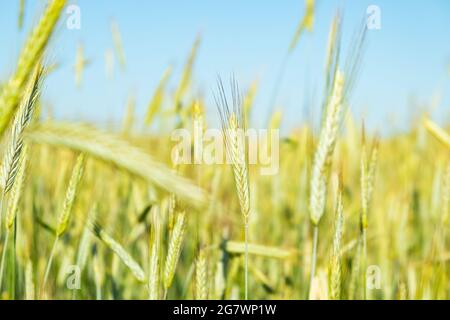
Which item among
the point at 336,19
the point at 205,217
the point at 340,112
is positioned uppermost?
the point at 336,19

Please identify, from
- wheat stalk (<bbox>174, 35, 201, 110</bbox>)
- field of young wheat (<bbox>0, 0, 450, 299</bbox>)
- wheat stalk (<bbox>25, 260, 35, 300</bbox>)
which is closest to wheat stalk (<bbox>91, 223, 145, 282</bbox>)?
field of young wheat (<bbox>0, 0, 450, 299</bbox>)

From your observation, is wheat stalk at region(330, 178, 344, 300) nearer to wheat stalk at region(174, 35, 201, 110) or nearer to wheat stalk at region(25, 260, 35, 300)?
wheat stalk at region(25, 260, 35, 300)

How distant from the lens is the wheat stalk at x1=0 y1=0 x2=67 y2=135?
1.14 feet

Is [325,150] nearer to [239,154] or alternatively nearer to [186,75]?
[239,154]

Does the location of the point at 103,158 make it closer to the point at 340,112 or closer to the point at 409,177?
the point at 340,112

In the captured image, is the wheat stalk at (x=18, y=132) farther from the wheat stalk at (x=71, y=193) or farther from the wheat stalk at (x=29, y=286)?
the wheat stalk at (x=29, y=286)

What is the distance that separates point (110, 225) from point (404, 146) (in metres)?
1.41

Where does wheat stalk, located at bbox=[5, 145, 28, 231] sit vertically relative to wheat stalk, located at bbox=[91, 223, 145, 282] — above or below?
above

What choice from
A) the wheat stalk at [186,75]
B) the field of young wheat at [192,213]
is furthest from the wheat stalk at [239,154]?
the wheat stalk at [186,75]

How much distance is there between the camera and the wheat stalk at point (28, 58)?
0.35 meters

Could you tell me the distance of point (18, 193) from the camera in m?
0.50

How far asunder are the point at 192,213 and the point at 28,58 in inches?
30.3
